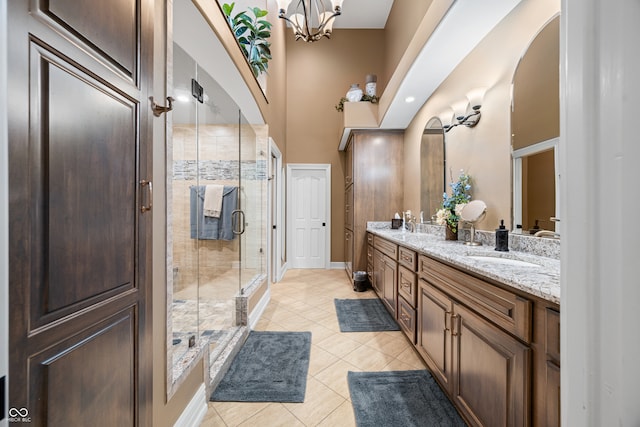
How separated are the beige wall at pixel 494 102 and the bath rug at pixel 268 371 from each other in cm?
181

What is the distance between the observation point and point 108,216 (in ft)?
2.63

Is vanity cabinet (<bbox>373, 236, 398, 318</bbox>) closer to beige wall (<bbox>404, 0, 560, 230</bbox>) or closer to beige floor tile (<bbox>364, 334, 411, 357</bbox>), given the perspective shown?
beige floor tile (<bbox>364, 334, 411, 357</bbox>)

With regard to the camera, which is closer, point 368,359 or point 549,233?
point 549,233

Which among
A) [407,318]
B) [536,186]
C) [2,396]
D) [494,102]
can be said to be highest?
[494,102]

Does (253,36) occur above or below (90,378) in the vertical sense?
above

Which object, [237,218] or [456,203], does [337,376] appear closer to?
[456,203]

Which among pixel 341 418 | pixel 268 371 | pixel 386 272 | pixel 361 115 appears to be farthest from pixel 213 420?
pixel 361 115

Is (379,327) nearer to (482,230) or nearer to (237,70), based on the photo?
(482,230)

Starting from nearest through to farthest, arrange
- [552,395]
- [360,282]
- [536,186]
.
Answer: [552,395], [536,186], [360,282]

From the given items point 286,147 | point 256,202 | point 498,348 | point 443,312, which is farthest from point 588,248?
point 286,147

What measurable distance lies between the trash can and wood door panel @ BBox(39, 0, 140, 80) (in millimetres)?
3534

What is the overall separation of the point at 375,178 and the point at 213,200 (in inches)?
95.2

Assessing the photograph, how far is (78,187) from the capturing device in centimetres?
69

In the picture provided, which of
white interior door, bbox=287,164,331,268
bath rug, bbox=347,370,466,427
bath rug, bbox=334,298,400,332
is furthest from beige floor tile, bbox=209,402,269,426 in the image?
white interior door, bbox=287,164,331,268
